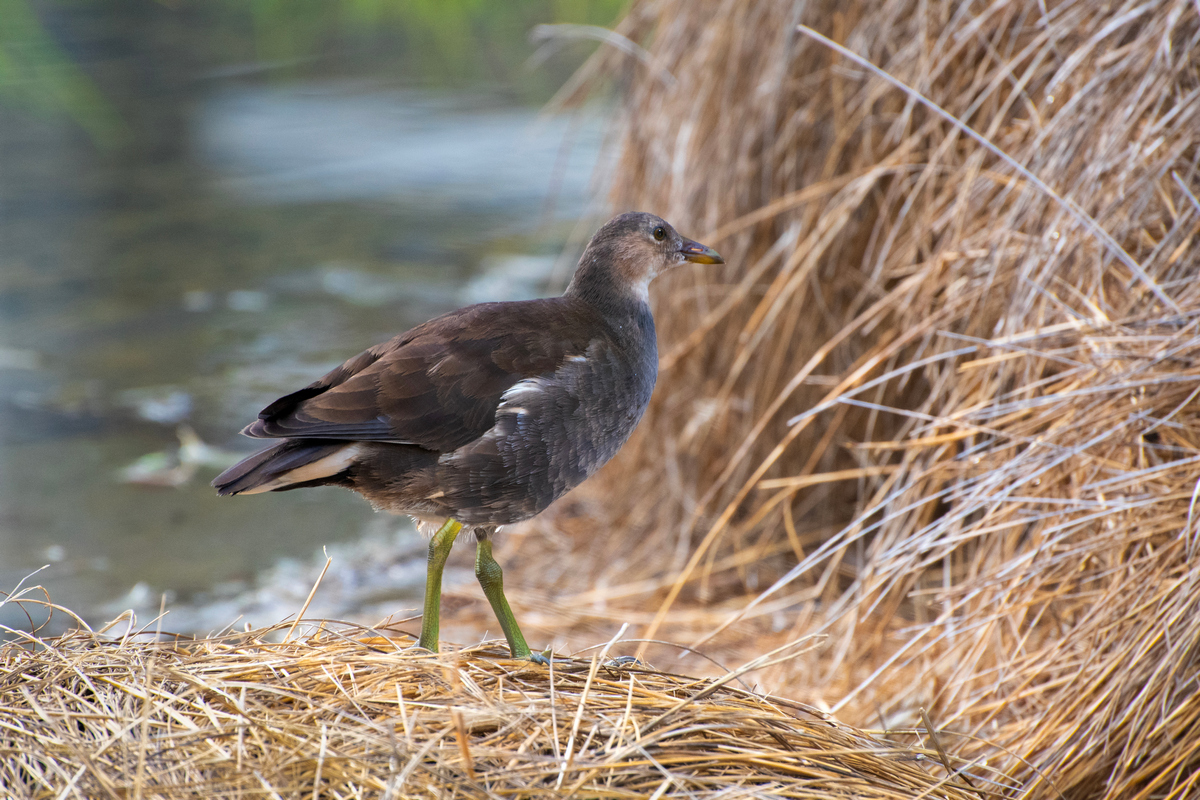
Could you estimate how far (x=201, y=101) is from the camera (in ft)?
29.4

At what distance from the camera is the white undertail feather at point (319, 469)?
6.37 feet

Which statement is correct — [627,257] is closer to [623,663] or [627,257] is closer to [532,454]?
[532,454]

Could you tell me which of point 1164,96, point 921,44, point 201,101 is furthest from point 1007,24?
point 201,101

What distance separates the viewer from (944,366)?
2936 mm

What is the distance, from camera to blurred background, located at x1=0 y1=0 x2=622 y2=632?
4.04m

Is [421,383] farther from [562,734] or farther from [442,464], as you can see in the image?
[562,734]

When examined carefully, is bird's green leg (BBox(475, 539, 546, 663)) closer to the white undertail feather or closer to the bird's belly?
the bird's belly

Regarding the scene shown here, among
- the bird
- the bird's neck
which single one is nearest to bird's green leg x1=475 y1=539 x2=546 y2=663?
the bird

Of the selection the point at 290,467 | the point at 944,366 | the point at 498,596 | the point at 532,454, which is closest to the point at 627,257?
the point at 532,454

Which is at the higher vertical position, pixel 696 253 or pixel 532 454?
pixel 696 253

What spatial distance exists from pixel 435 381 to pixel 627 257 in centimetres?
58

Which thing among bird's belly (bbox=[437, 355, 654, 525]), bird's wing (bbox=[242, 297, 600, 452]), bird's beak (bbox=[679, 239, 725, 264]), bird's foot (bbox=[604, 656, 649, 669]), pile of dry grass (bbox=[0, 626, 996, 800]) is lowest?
bird's foot (bbox=[604, 656, 649, 669])

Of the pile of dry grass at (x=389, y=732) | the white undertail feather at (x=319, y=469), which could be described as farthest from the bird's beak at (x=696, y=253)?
the pile of dry grass at (x=389, y=732)

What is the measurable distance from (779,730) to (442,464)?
2.52ft
